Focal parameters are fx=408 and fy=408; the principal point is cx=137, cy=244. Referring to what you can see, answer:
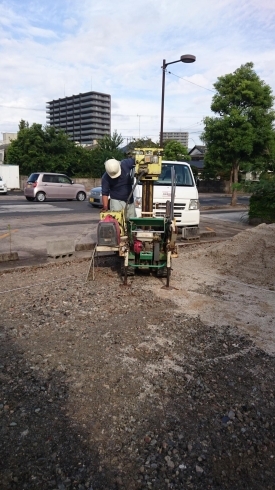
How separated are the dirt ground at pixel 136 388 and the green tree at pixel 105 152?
34190 mm

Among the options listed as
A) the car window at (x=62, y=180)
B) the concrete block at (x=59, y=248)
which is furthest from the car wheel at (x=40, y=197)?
the concrete block at (x=59, y=248)

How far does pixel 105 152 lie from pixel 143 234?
114 ft

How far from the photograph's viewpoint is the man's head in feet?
21.7

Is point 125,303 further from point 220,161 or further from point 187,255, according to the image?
point 220,161

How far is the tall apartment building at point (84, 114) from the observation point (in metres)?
141

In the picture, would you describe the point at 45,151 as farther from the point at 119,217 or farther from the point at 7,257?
the point at 119,217

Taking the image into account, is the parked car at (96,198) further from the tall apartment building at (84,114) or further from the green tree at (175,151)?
the tall apartment building at (84,114)

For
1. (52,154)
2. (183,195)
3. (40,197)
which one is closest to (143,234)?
(183,195)

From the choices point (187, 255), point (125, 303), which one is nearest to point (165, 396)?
point (125, 303)

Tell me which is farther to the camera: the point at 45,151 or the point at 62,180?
the point at 45,151

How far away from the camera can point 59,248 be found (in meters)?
8.74

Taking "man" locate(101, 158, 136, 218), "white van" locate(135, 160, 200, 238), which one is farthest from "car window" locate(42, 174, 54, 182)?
"man" locate(101, 158, 136, 218)

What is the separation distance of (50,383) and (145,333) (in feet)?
4.56

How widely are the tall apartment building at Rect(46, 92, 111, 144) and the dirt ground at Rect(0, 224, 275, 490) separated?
13928 centimetres
